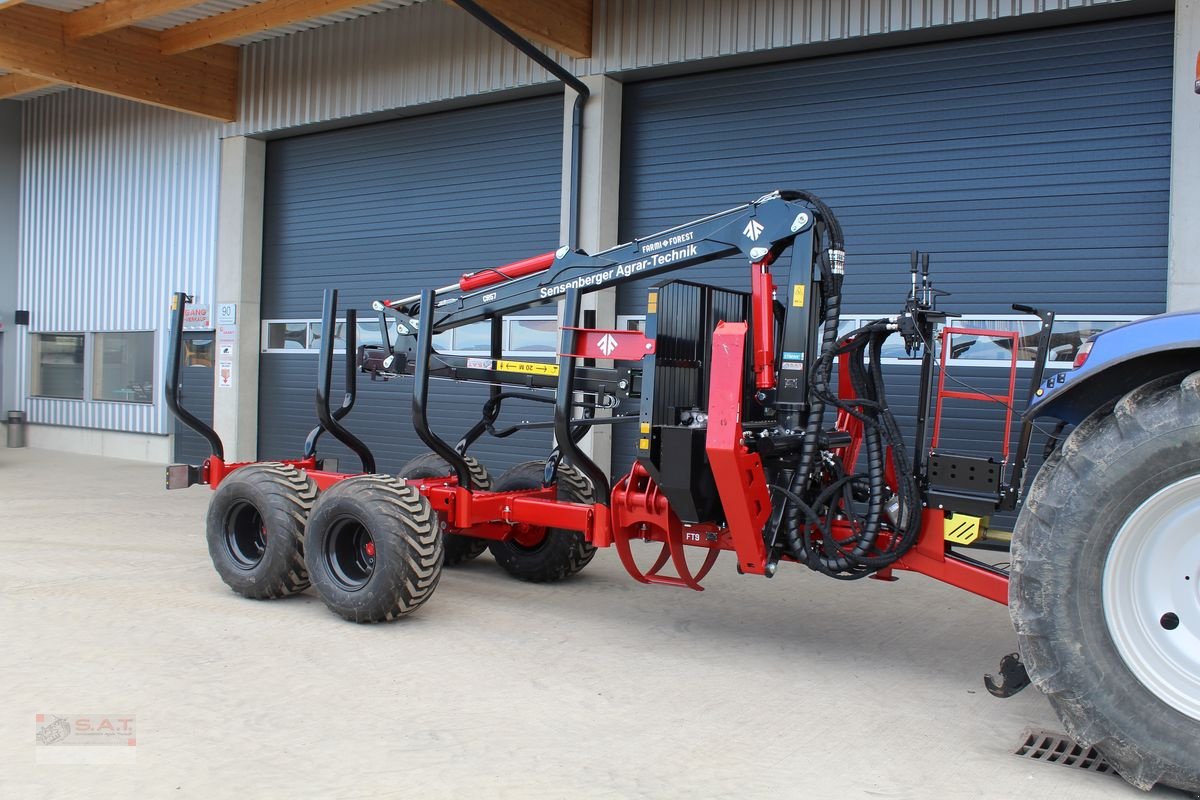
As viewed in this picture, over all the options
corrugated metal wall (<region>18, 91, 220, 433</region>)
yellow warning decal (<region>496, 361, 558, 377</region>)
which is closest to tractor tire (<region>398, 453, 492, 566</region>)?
yellow warning decal (<region>496, 361, 558, 377</region>)

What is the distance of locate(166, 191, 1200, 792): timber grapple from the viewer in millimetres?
4004

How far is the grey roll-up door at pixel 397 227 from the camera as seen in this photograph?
1233 centimetres

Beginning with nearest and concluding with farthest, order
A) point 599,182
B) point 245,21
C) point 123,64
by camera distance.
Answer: point 599,182 → point 245,21 → point 123,64

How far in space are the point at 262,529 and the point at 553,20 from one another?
242 inches

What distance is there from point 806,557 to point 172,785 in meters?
3.25

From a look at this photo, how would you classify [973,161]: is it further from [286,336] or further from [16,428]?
[16,428]

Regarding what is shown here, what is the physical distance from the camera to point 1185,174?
8.05 meters

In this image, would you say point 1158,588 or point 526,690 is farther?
point 526,690

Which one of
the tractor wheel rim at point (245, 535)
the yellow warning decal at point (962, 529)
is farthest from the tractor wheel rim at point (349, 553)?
the yellow warning decal at point (962, 529)

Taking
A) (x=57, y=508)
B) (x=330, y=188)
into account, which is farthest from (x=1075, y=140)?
(x=57, y=508)

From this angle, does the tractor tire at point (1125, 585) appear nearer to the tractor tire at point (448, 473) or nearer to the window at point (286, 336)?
the tractor tire at point (448, 473)

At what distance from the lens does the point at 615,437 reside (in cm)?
1144

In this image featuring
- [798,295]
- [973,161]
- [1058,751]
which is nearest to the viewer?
[1058,751]

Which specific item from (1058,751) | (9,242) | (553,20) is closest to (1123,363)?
(1058,751)
